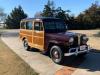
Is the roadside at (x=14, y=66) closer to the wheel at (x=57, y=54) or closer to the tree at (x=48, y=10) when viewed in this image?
the wheel at (x=57, y=54)

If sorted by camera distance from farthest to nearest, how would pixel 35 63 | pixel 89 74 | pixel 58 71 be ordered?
pixel 35 63, pixel 58 71, pixel 89 74

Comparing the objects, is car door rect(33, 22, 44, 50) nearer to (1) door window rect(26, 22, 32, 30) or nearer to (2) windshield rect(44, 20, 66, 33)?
(2) windshield rect(44, 20, 66, 33)

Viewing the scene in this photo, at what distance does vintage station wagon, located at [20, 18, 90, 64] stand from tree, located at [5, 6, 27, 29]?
42390 millimetres

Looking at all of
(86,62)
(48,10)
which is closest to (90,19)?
(48,10)

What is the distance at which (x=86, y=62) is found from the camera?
1172cm

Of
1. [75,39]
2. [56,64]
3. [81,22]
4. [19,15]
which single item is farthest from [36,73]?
[19,15]

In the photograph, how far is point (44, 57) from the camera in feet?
43.3

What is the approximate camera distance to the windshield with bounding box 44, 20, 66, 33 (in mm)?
12645

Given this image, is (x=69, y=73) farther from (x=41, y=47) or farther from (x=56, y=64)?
(x=41, y=47)

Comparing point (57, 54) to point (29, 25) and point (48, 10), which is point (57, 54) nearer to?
point (29, 25)

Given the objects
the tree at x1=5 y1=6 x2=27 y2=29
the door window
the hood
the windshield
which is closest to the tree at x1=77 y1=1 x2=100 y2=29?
the tree at x1=5 y1=6 x2=27 y2=29

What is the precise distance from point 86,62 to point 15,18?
47.3 meters

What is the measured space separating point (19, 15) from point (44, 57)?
45.8 meters

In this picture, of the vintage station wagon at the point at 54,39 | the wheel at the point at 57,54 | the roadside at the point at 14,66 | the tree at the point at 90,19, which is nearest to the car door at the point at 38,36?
the vintage station wagon at the point at 54,39
